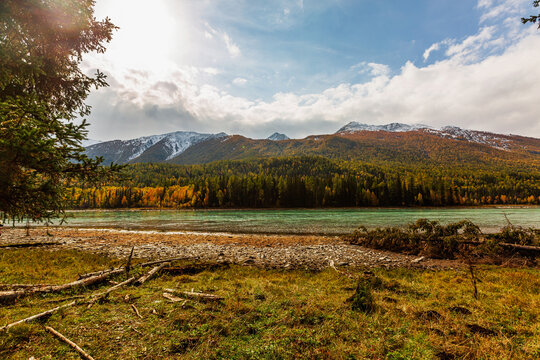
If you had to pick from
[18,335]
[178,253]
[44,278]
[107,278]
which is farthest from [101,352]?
[178,253]

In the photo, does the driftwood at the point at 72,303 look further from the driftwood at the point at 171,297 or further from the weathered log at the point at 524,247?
the weathered log at the point at 524,247

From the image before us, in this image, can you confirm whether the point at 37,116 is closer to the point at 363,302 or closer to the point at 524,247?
the point at 363,302

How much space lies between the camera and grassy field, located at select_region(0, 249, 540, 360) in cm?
494

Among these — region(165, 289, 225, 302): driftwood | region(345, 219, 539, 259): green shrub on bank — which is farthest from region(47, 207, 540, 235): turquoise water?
region(165, 289, 225, 302): driftwood

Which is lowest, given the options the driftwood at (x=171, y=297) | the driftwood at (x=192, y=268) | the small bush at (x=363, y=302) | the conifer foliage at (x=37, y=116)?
the driftwood at (x=192, y=268)

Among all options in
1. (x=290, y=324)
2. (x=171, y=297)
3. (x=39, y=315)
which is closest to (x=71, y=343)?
(x=39, y=315)

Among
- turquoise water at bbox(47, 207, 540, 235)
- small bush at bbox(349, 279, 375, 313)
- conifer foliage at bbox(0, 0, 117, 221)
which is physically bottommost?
turquoise water at bbox(47, 207, 540, 235)

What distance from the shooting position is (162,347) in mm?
5164

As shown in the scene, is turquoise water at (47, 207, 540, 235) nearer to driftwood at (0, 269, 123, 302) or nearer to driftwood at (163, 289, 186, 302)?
driftwood at (0, 269, 123, 302)

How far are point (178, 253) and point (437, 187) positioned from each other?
13295 cm

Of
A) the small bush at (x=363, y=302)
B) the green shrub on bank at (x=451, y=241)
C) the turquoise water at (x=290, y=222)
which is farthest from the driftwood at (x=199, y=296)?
the turquoise water at (x=290, y=222)

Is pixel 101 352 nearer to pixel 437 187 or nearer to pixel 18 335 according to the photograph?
pixel 18 335

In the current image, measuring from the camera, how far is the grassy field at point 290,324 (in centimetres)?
494

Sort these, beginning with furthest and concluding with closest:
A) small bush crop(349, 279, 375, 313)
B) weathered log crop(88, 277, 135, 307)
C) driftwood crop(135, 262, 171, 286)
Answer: driftwood crop(135, 262, 171, 286), weathered log crop(88, 277, 135, 307), small bush crop(349, 279, 375, 313)
